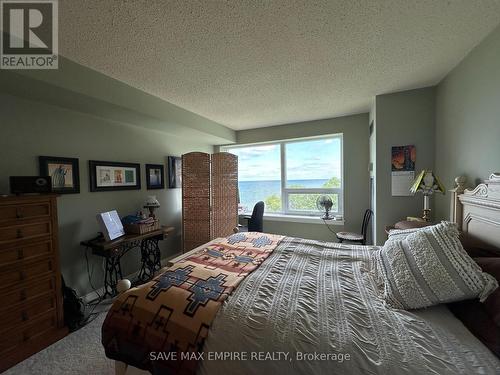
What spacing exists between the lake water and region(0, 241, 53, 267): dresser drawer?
128 inches

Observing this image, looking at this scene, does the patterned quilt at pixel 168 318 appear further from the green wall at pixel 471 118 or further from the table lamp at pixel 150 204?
the green wall at pixel 471 118

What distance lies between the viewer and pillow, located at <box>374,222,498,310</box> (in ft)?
3.13

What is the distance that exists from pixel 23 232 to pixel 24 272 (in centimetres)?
32

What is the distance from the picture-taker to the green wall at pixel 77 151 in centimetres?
184

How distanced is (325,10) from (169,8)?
953mm

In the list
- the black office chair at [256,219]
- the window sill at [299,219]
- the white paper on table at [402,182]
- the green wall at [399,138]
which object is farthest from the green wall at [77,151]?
the white paper on table at [402,182]

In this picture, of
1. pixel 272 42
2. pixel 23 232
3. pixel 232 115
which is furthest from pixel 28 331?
pixel 232 115

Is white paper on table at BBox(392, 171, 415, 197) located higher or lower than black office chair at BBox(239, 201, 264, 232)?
higher

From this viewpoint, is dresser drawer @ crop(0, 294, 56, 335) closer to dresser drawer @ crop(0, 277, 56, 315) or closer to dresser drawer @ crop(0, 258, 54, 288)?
dresser drawer @ crop(0, 277, 56, 315)

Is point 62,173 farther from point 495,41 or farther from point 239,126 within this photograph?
point 495,41

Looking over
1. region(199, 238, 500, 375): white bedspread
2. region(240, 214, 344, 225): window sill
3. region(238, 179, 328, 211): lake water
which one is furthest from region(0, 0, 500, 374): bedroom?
region(238, 179, 328, 211): lake water

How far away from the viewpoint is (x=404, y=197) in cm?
245

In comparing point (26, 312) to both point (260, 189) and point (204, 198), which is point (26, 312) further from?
point (260, 189)

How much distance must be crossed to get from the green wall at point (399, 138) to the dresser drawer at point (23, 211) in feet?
11.3
